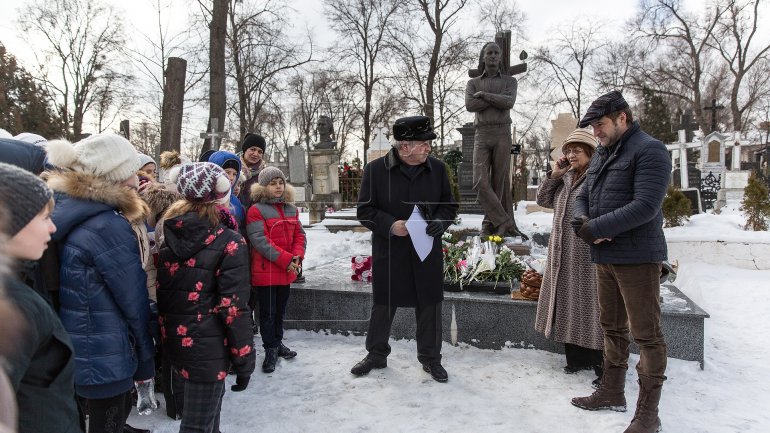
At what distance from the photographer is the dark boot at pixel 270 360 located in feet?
12.6

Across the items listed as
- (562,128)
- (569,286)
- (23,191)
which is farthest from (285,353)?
(562,128)

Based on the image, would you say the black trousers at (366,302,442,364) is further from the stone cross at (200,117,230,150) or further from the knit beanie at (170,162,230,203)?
the stone cross at (200,117,230,150)

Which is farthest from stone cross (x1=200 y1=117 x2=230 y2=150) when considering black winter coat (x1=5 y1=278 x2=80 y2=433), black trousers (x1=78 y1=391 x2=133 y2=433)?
black winter coat (x1=5 y1=278 x2=80 y2=433)

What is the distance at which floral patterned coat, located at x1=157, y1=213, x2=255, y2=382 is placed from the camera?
7.73ft

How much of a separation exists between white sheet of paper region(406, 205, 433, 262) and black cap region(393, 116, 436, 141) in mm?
576

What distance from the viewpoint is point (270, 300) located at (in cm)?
395

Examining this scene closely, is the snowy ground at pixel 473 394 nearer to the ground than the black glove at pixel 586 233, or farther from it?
nearer to the ground

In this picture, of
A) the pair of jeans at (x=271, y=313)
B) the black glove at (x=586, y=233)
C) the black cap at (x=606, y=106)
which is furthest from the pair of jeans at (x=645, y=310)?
the pair of jeans at (x=271, y=313)

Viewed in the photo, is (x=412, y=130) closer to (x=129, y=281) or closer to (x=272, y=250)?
(x=272, y=250)

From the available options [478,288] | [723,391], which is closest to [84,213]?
[478,288]

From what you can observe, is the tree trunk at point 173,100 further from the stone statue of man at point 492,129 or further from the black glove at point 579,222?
the black glove at point 579,222

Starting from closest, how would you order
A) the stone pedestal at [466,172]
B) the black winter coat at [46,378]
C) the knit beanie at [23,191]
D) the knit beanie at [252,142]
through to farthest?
1. the knit beanie at [23,191]
2. the black winter coat at [46,378]
3. the knit beanie at [252,142]
4. the stone pedestal at [466,172]

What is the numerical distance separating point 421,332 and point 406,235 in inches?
29.3

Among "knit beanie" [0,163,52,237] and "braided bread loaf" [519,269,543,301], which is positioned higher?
"knit beanie" [0,163,52,237]
